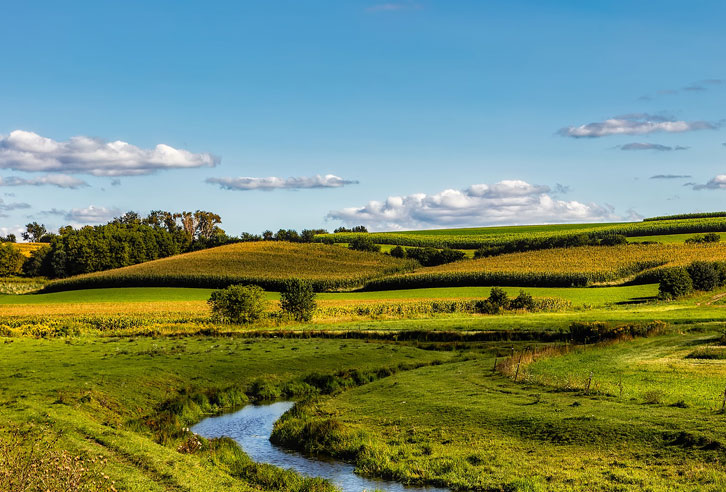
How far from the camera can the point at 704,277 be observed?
112 meters

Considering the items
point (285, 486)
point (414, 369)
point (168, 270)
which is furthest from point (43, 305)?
point (285, 486)

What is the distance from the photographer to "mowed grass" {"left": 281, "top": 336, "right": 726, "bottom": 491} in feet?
75.0

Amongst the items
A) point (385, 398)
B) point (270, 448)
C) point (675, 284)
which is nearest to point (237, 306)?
point (385, 398)

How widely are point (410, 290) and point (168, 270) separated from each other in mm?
60273

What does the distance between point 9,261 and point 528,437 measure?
187 m

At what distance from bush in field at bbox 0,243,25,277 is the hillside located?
97.6 ft

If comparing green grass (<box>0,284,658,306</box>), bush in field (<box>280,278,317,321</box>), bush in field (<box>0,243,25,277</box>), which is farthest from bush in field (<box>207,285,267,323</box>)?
bush in field (<box>0,243,25,277</box>)

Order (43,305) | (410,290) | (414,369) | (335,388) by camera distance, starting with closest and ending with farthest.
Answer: (335,388) → (414,369) → (43,305) → (410,290)

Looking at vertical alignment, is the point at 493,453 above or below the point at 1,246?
below

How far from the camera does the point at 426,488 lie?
24.4m

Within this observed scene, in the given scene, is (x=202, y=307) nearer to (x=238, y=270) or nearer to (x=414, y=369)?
(x=238, y=270)

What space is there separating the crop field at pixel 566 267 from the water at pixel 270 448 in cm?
10283

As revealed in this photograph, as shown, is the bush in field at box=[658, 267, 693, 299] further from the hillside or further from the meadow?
the hillside

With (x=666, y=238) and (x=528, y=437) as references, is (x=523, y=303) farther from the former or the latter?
(x=666, y=238)
